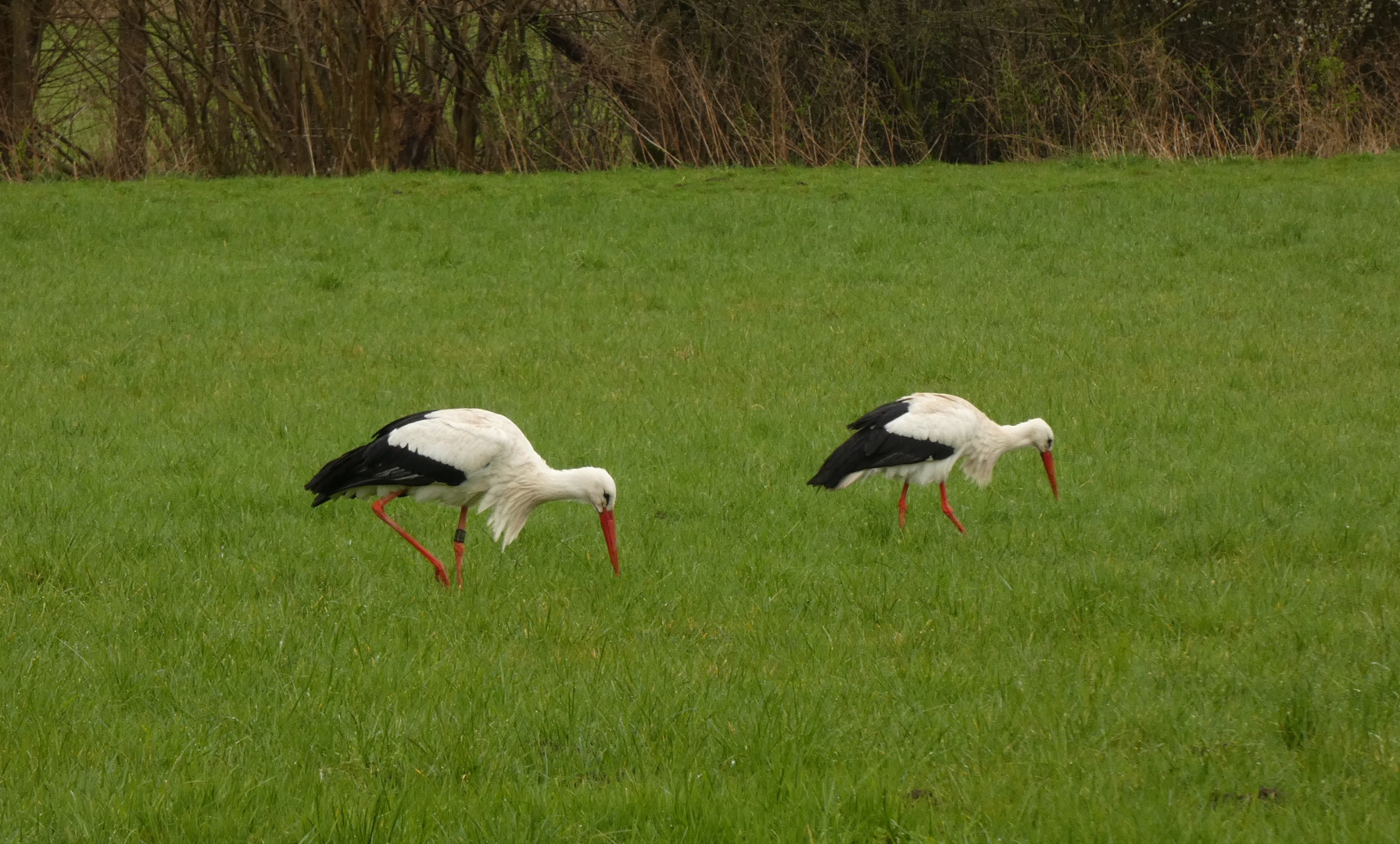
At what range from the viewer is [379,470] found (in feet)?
22.2

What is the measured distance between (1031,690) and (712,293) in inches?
405

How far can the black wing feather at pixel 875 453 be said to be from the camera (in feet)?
24.3

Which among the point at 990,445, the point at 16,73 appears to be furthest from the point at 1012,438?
the point at 16,73

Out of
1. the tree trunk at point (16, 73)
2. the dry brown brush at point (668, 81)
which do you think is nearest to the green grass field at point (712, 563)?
the dry brown brush at point (668, 81)

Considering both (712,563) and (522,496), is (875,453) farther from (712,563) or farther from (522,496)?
(522,496)

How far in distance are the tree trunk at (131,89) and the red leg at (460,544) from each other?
19.1 m

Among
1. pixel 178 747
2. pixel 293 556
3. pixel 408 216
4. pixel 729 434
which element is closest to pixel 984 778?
pixel 178 747

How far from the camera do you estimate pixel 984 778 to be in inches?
162

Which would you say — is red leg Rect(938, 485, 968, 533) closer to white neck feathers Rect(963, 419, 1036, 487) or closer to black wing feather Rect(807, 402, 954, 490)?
black wing feather Rect(807, 402, 954, 490)

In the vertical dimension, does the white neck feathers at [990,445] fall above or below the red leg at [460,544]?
above

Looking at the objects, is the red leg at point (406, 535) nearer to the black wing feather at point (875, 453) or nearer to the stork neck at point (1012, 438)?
the black wing feather at point (875, 453)

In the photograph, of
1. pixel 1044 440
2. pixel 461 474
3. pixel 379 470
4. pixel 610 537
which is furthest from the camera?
pixel 1044 440

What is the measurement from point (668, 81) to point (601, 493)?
1968 centimetres

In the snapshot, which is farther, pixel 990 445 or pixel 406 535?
pixel 990 445
